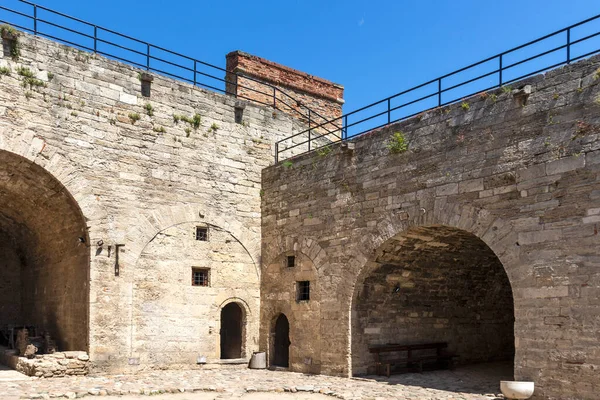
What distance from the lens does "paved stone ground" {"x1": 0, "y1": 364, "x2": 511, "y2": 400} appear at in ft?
32.5

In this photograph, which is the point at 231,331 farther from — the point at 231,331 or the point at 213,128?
the point at 213,128

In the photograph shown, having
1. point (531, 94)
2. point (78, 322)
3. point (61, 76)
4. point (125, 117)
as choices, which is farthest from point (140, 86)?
point (531, 94)

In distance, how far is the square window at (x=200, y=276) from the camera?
13758 mm

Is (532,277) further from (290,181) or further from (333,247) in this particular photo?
(290,181)

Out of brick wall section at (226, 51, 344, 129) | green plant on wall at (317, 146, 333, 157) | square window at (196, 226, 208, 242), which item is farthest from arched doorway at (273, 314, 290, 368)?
brick wall section at (226, 51, 344, 129)

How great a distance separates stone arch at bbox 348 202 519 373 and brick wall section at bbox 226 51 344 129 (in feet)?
25.0

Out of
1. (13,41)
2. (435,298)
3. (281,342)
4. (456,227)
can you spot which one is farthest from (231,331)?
(13,41)

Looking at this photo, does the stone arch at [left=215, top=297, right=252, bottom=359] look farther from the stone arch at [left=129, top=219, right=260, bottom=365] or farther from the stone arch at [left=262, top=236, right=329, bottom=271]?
the stone arch at [left=262, top=236, right=329, bottom=271]

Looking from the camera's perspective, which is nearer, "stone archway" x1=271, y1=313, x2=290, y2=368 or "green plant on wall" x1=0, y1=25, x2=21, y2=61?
"green plant on wall" x1=0, y1=25, x2=21, y2=61

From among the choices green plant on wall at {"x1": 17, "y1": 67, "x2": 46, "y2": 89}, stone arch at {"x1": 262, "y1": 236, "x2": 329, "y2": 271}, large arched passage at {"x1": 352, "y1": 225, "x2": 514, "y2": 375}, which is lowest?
large arched passage at {"x1": 352, "y1": 225, "x2": 514, "y2": 375}

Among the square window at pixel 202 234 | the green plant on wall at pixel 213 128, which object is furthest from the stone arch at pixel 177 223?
the green plant on wall at pixel 213 128

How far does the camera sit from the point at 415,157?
11469 mm

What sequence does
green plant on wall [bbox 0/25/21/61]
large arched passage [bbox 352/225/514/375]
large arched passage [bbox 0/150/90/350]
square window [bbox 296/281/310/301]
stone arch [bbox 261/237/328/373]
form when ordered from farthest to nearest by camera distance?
1. square window [bbox 296/281/310/301]
2. stone arch [bbox 261/237/328/373]
3. large arched passage [bbox 0/150/90/350]
4. large arched passage [bbox 352/225/514/375]
5. green plant on wall [bbox 0/25/21/61]

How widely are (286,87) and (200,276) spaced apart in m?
8.87
